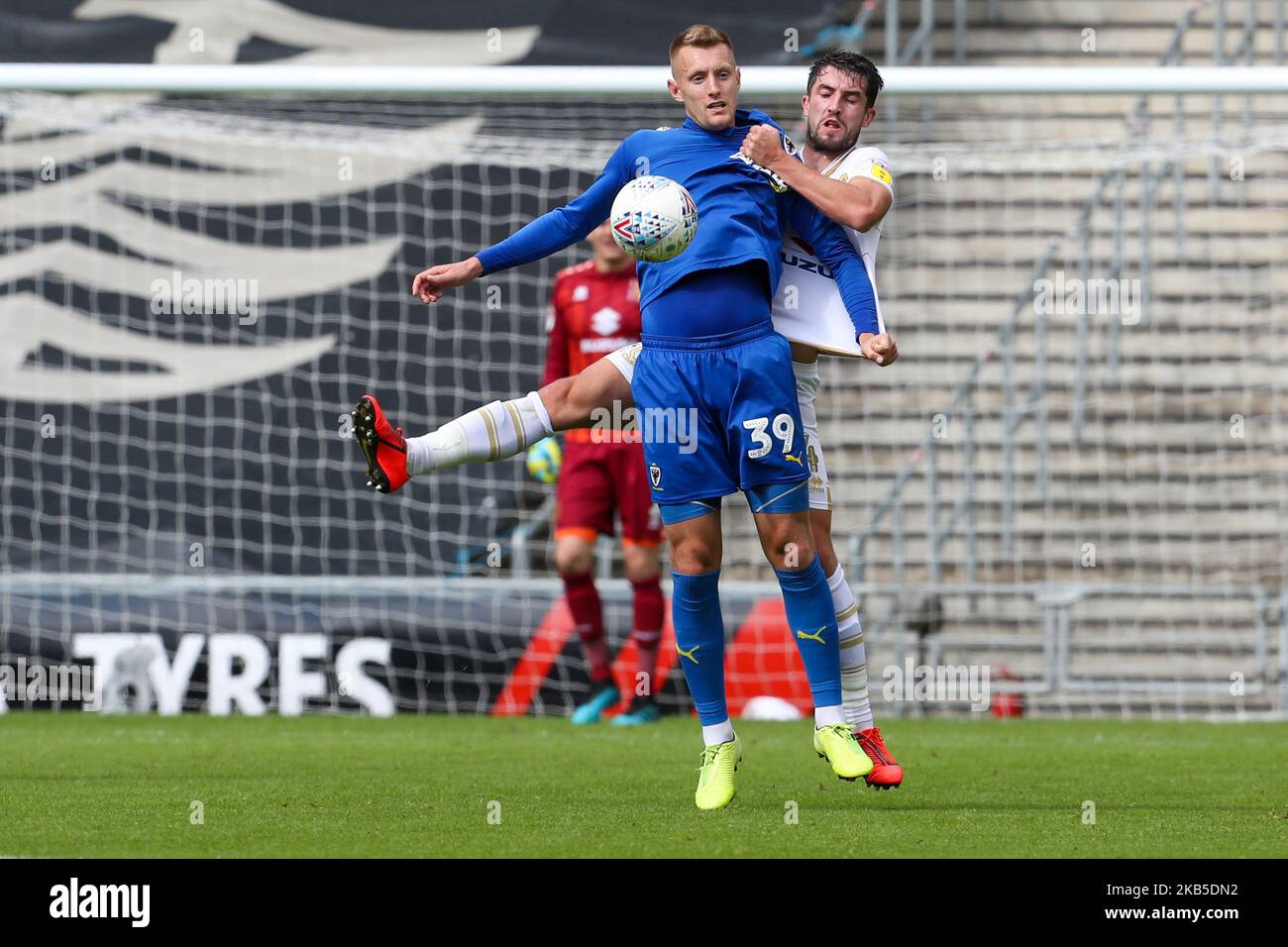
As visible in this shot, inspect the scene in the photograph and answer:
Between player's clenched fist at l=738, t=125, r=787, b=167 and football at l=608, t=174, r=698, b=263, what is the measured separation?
10.7 inches

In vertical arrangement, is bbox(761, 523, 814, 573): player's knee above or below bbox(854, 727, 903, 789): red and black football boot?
above

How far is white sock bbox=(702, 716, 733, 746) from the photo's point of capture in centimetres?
482

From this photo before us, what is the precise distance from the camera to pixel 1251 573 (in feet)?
37.5

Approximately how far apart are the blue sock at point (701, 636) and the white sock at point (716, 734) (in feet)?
0.13

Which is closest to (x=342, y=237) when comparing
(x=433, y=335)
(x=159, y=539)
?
(x=433, y=335)

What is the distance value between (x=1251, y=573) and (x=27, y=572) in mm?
7413

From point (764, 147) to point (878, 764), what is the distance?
1.70 meters

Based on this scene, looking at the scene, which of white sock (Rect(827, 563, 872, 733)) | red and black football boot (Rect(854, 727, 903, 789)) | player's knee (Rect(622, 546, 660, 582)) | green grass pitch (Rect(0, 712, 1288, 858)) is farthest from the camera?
player's knee (Rect(622, 546, 660, 582))

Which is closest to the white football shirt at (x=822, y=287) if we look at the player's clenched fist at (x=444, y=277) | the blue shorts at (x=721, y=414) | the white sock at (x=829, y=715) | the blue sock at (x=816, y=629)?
→ the blue shorts at (x=721, y=414)

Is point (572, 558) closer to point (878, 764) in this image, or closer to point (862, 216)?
point (878, 764)

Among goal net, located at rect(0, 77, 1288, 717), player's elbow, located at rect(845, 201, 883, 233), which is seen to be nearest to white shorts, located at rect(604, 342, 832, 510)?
player's elbow, located at rect(845, 201, 883, 233)

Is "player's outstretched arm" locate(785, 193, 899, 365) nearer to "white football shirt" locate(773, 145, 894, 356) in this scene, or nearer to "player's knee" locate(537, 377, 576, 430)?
"white football shirt" locate(773, 145, 894, 356)

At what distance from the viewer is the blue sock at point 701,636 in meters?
4.89
